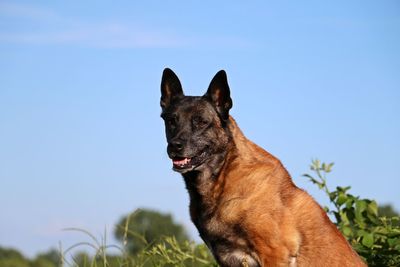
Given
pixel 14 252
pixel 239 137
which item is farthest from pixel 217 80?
pixel 14 252

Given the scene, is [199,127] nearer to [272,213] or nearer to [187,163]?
[187,163]

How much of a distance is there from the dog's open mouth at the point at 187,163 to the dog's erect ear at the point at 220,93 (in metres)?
0.55

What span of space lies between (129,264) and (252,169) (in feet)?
9.04

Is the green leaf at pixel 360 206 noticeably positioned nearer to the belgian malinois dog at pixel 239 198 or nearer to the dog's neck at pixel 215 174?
the belgian malinois dog at pixel 239 198

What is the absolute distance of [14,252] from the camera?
61188 millimetres

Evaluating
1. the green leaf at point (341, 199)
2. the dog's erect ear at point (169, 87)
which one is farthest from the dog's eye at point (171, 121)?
the green leaf at point (341, 199)

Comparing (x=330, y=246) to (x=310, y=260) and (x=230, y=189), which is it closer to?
(x=310, y=260)

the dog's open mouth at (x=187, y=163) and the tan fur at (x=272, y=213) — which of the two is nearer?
the tan fur at (x=272, y=213)

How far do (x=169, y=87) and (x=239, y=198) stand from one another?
1629 millimetres

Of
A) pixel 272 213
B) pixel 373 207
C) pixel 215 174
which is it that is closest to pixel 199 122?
pixel 215 174

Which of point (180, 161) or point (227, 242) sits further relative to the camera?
point (180, 161)

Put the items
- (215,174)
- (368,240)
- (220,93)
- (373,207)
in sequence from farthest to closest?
1. (373,207)
2. (368,240)
3. (220,93)
4. (215,174)

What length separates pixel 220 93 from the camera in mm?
8195

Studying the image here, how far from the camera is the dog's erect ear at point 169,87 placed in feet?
28.2
